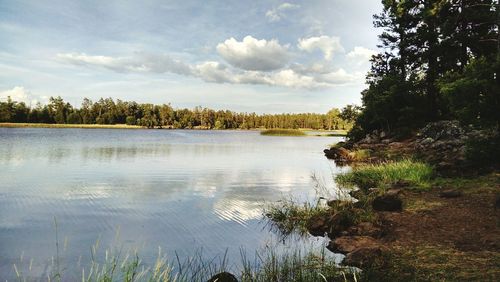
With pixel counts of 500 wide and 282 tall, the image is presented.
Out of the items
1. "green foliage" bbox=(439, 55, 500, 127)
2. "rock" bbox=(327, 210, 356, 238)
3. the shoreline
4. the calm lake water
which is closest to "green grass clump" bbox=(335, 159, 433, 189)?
the shoreline

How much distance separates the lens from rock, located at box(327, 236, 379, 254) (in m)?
9.71

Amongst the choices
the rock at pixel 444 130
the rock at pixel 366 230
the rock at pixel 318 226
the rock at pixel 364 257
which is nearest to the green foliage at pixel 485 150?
the rock at pixel 366 230

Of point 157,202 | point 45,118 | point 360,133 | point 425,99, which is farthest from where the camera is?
point 45,118

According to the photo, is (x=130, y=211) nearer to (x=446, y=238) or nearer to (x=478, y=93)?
(x=446, y=238)

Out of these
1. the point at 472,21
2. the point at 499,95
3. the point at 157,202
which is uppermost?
the point at 472,21

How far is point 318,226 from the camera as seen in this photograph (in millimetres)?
11828

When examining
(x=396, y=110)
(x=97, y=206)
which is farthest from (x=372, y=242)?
(x=396, y=110)

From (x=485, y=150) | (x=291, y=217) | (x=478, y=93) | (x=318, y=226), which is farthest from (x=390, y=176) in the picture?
(x=318, y=226)

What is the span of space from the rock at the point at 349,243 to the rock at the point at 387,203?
3.16 metres

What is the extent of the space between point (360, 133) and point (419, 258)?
46.8 meters

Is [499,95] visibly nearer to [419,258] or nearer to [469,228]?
[469,228]

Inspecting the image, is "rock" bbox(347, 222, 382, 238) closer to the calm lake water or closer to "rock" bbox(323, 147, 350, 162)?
the calm lake water

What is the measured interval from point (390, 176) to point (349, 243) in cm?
1097

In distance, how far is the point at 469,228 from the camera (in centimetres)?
1033
